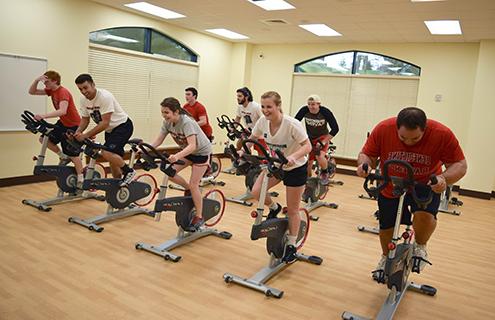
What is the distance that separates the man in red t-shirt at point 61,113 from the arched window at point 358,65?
6.23 metres

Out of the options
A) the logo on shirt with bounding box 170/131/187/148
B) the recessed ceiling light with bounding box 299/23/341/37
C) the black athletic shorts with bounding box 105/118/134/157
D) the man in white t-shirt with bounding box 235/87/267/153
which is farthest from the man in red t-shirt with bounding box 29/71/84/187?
the recessed ceiling light with bounding box 299/23/341/37

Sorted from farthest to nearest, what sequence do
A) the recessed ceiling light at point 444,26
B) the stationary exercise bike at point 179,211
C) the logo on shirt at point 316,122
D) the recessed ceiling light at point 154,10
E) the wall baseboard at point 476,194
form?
1. the wall baseboard at point 476,194
2. the recessed ceiling light at point 154,10
3. the recessed ceiling light at point 444,26
4. the logo on shirt at point 316,122
5. the stationary exercise bike at point 179,211

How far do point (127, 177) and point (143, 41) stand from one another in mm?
4356

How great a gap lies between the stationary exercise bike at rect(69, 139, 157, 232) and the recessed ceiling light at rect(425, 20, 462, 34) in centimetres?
513

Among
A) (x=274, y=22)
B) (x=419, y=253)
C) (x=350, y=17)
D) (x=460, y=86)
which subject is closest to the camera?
(x=419, y=253)

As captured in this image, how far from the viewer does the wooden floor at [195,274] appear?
8.89 ft

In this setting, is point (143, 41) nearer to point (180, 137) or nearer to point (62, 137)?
point (62, 137)

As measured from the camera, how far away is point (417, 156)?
2.57 m

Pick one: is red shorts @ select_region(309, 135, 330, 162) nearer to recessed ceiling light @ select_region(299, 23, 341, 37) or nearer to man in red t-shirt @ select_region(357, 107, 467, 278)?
man in red t-shirt @ select_region(357, 107, 467, 278)

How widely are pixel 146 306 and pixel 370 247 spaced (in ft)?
8.48

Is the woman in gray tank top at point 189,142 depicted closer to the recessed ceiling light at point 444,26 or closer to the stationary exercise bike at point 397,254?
the stationary exercise bike at point 397,254

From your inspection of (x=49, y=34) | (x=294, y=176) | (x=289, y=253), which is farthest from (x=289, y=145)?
(x=49, y=34)

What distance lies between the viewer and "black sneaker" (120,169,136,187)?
4309 mm

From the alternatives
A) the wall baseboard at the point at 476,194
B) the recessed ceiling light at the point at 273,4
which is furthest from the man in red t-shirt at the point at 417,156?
the wall baseboard at the point at 476,194
